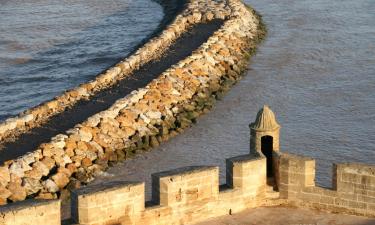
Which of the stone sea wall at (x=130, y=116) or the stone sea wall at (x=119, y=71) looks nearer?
the stone sea wall at (x=130, y=116)

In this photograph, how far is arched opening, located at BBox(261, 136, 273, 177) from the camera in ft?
57.1

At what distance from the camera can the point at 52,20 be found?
45.3m

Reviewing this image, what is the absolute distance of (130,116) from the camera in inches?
1054

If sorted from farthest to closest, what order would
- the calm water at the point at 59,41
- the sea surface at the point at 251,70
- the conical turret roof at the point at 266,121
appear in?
the calm water at the point at 59,41, the sea surface at the point at 251,70, the conical turret roof at the point at 266,121

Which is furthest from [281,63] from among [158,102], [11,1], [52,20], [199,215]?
[11,1]

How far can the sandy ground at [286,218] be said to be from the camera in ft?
54.5

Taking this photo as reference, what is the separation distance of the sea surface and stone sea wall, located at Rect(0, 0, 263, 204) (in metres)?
0.63

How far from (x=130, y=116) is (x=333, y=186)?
11016 mm

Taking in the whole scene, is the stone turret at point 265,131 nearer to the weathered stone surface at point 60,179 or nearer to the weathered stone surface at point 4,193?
the weathered stone surface at point 60,179

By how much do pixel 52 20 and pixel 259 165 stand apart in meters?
30.3

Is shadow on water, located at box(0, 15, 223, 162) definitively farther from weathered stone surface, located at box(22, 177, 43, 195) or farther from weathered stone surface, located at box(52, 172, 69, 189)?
weathered stone surface, located at box(52, 172, 69, 189)

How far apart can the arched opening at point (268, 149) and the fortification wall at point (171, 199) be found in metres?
0.40

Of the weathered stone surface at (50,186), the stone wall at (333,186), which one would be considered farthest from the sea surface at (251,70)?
the stone wall at (333,186)

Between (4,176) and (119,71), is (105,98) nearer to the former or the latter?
(119,71)
